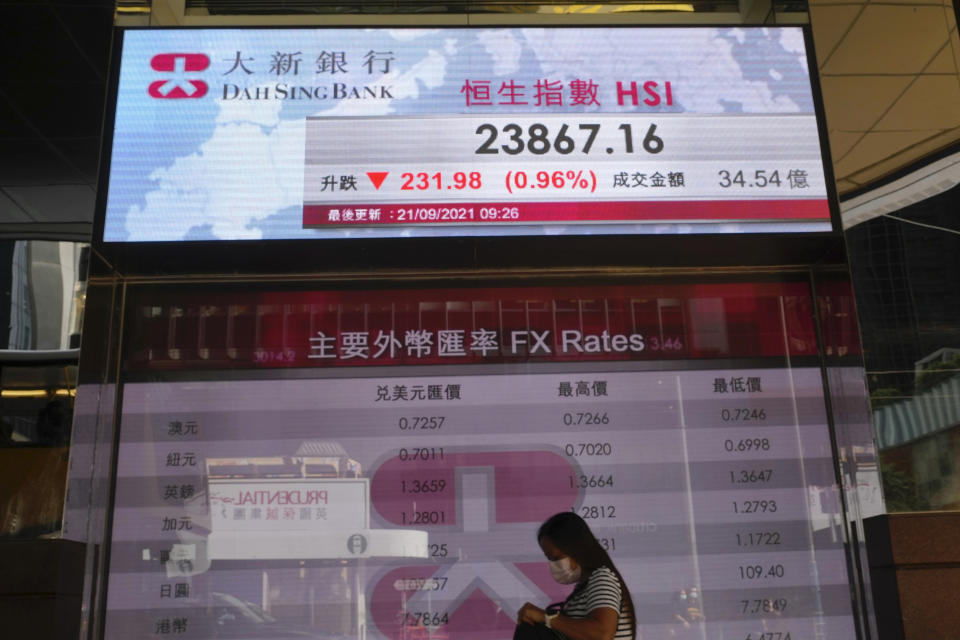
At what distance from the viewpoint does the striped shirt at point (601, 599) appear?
3.53m

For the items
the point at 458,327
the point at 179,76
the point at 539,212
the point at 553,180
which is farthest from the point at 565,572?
the point at 179,76

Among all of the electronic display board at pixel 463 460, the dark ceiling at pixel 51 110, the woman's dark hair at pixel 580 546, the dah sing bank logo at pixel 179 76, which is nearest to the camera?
the woman's dark hair at pixel 580 546

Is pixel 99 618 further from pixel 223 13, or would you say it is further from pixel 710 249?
pixel 710 249

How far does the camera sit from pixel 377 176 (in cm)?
480

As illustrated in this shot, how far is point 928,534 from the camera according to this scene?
4.39 meters

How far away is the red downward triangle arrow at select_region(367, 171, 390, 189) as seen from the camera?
15.7 ft

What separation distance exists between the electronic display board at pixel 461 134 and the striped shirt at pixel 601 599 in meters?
1.87

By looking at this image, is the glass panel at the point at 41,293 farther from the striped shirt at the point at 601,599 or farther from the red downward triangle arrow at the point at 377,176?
the striped shirt at the point at 601,599

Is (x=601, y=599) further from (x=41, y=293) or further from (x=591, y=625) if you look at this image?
(x=41, y=293)

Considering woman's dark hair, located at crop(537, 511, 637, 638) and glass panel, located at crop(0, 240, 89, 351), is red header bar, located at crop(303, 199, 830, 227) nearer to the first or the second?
glass panel, located at crop(0, 240, 89, 351)

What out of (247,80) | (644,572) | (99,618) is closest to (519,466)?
(644,572)

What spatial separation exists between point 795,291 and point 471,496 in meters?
2.09
